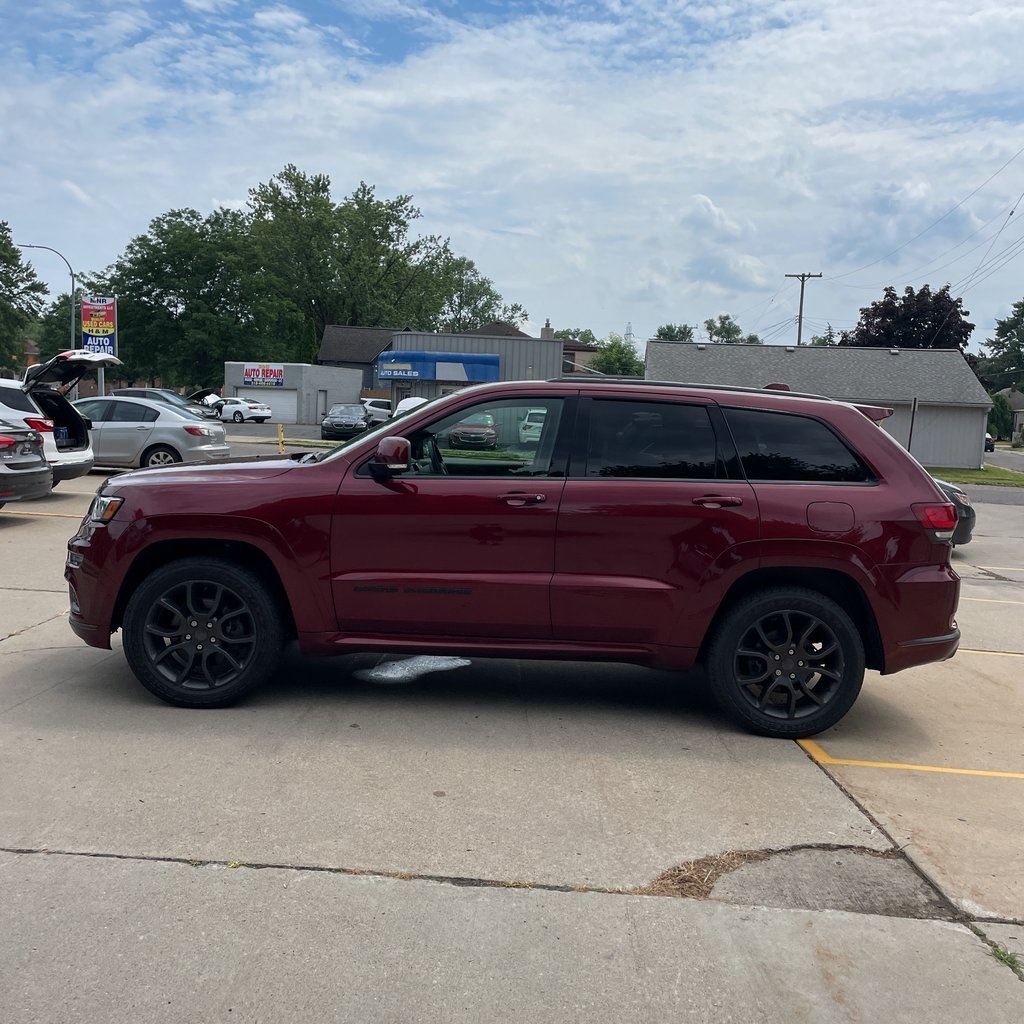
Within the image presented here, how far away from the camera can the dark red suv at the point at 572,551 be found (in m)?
5.06

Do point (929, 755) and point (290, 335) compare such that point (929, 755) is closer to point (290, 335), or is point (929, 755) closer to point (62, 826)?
point (62, 826)

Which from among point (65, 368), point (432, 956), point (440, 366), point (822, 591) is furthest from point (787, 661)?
point (440, 366)

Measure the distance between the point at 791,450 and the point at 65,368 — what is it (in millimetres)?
10505

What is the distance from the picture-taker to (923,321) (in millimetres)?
62969

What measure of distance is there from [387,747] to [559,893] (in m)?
1.61

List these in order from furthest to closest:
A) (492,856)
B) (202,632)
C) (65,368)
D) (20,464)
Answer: (65,368) < (20,464) < (202,632) < (492,856)

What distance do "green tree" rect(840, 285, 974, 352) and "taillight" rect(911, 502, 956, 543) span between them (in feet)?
204

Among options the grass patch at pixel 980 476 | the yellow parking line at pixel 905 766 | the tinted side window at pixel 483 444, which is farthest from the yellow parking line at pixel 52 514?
the grass patch at pixel 980 476

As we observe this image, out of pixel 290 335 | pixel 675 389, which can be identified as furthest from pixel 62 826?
pixel 290 335

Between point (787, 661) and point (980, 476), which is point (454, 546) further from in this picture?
point (980, 476)

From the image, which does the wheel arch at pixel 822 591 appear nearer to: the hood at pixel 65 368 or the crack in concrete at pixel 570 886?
the crack in concrete at pixel 570 886

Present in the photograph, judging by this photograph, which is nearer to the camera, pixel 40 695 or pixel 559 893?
pixel 559 893

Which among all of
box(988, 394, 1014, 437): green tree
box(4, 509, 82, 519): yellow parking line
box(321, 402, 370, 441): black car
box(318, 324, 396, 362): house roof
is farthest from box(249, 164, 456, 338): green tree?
box(4, 509, 82, 519): yellow parking line

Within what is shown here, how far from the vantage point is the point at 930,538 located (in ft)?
16.6
